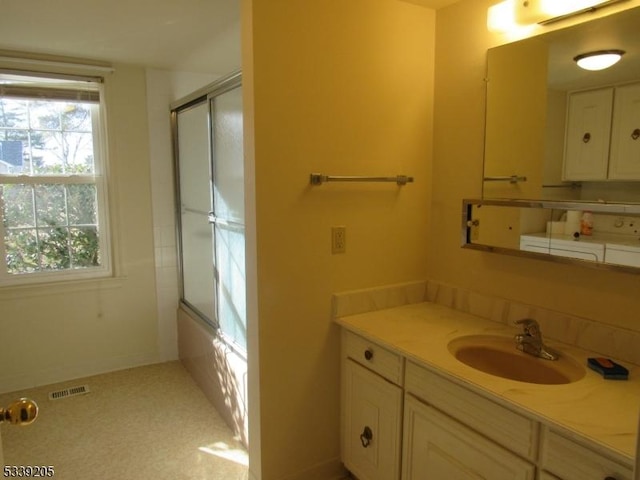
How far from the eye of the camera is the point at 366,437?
1.84 metres

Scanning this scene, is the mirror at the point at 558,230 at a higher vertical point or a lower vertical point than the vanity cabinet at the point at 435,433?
higher

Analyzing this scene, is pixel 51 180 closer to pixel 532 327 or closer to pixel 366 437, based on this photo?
pixel 366 437

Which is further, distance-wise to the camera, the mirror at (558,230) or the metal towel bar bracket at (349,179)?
the metal towel bar bracket at (349,179)

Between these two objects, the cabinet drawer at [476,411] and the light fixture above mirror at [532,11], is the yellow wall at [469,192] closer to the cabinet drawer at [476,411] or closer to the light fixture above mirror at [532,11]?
the light fixture above mirror at [532,11]

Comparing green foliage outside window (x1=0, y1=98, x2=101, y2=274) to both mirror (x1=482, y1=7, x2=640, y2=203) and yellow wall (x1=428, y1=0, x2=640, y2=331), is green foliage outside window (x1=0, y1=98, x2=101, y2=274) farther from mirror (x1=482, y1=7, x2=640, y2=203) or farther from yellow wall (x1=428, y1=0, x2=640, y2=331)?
mirror (x1=482, y1=7, x2=640, y2=203)

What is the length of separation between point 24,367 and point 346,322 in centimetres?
250

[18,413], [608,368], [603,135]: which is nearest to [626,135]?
[603,135]

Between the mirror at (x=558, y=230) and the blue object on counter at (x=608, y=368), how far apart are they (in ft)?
1.00

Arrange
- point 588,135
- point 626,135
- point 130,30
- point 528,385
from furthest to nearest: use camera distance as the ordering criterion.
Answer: point 130,30 → point 588,135 → point 626,135 → point 528,385

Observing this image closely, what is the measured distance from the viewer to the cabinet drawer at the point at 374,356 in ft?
5.41

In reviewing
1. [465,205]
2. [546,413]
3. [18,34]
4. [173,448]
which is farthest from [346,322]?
[18,34]

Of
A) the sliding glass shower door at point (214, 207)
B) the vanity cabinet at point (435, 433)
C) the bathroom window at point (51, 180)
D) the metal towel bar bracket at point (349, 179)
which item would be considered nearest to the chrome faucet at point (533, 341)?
the vanity cabinet at point (435, 433)

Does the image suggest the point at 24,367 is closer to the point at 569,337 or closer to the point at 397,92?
the point at 397,92

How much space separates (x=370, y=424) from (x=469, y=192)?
109 centimetres
